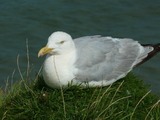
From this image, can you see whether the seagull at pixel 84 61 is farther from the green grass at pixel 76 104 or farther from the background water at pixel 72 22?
the background water at pixel 72 22

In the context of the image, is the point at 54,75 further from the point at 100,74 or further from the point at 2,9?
the point at 2,9

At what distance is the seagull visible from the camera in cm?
520

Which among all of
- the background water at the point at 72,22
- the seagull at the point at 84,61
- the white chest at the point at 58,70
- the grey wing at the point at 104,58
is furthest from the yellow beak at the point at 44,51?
the background water at the point at 72,22

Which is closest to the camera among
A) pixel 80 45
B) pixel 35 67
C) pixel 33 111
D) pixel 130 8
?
pixel 33 111

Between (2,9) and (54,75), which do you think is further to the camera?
(2,9)

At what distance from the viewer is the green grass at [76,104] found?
15.4ft

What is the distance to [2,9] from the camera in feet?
32.0

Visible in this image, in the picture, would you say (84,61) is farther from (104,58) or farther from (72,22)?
(72,22)

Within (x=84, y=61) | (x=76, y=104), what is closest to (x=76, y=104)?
(x=76, y=104)

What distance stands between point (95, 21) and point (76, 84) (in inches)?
182

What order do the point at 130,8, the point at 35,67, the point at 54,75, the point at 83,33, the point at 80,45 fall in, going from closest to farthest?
the point at 54,75 → the point at 80,45 → the point at 35,67 → the point at 83,33 → the point at 130,8

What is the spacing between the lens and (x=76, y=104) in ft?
16.2

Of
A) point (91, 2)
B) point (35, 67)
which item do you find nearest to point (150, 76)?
point (35, 67)

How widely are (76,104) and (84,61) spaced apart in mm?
598
